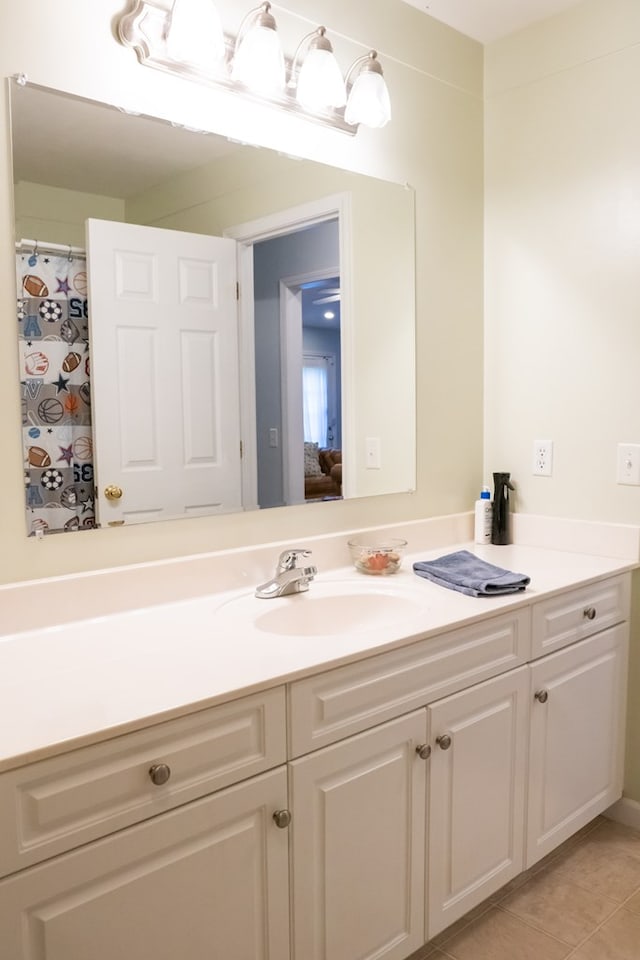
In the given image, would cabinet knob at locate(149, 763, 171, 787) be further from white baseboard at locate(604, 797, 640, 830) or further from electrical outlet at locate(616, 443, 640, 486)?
white baseboard at locate(604, 797, 640, 830)

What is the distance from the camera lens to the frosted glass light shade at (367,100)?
1.96 m

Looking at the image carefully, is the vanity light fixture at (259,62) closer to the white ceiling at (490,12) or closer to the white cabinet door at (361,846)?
the white ceiling at (490,12)

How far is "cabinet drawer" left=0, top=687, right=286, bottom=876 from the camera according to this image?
100 centimetres

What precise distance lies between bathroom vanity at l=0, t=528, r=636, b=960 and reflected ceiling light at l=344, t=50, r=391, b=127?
1.22m

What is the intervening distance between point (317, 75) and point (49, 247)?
85 centimetres

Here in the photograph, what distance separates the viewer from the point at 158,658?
1.33 m

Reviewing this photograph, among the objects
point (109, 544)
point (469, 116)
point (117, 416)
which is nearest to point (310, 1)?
point (469, 116)

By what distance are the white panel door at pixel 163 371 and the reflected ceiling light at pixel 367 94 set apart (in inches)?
Answer: 21.0

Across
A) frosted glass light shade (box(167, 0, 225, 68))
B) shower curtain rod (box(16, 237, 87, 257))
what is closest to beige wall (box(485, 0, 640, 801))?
frosted glass light shade (box(167, 0, 225, 68))

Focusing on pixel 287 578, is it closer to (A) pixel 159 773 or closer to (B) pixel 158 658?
(B) pixel 158 658

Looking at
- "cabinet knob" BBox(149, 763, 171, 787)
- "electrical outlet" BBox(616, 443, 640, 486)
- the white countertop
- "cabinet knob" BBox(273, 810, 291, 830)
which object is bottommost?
"cabinet knob" BBox(273, 810, 291, 830)

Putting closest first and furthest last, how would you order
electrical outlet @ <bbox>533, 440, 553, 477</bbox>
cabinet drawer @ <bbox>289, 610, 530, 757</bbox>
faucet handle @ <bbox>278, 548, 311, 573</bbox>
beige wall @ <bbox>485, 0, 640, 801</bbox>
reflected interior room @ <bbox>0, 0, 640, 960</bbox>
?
reflected interior room @ <bbox>0, 0, 640, 960</bbox>
cabinet drawer @ <bbox>289, 610, 530, 757</bbox>
faucet handle @ <bbox>278, 548, 311, 573</bbox>
beige wall @ <bbox>485, 0, 640, 801</bbox>
electrical outlet @ <bbox>533, 440, 553, 477</bbox>

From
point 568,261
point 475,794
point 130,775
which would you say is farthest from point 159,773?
point 568,261

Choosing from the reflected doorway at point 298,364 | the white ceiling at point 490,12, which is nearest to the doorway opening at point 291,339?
the reflected doorway at point 298,364
